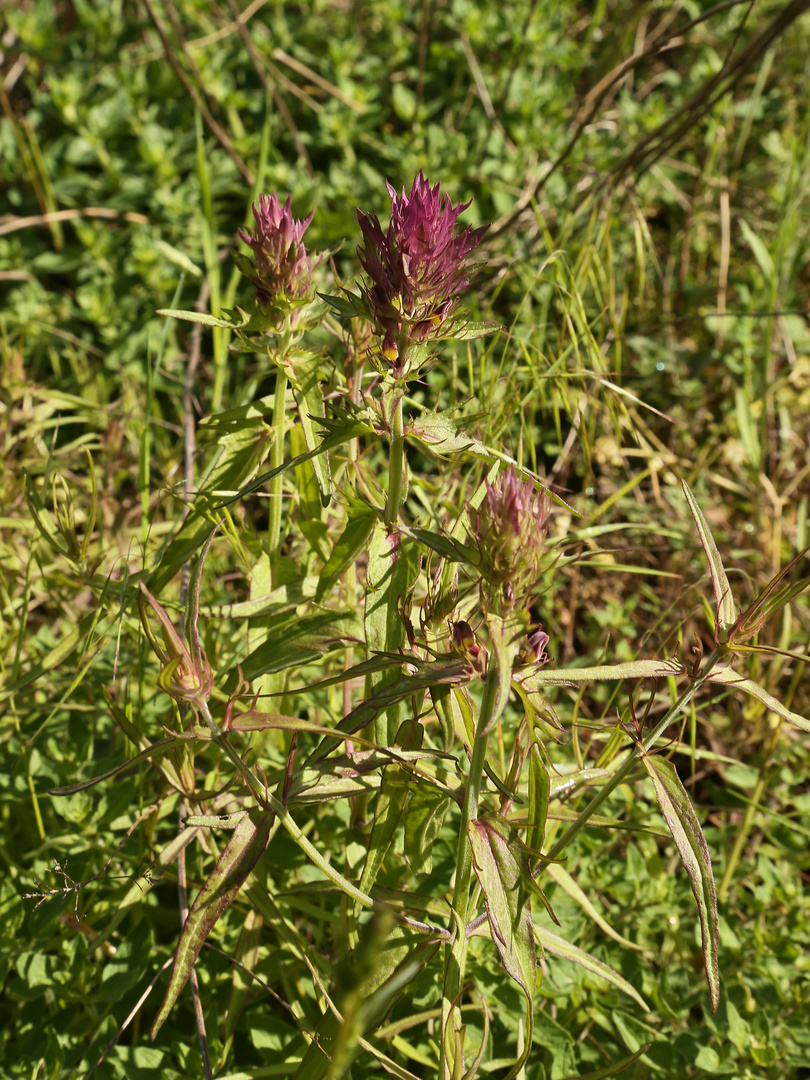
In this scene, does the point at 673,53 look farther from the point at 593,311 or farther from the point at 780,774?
the point at 780,774

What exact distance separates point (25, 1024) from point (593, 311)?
2.05m

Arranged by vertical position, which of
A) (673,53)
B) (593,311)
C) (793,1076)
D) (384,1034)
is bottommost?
(793,1076)

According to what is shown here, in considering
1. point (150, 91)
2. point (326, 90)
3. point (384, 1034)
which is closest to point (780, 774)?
point (384, 1034)

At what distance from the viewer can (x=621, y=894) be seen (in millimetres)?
1558

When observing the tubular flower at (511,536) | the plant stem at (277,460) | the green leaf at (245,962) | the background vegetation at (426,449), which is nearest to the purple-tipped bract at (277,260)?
the plant stem at (277,460)

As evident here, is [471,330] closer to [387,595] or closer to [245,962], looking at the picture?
[387,595]

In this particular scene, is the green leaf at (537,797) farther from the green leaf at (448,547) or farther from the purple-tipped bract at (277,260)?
the purple-tipped bract at (277,260)

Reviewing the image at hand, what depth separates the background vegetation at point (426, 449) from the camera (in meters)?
1.37

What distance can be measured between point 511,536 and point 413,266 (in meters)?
0.33

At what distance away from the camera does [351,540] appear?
1134 millimetres

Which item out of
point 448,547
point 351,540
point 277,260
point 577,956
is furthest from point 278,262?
point 577,956

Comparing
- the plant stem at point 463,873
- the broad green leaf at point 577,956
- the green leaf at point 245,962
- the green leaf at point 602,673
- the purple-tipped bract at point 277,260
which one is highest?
the purple-tipped bract at point 277,260

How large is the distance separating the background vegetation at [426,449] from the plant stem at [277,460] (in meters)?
0.04

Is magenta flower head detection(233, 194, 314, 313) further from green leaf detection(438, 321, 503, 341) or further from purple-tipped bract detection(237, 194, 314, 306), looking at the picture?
green leaf detection(438, 321, 503, 341)
